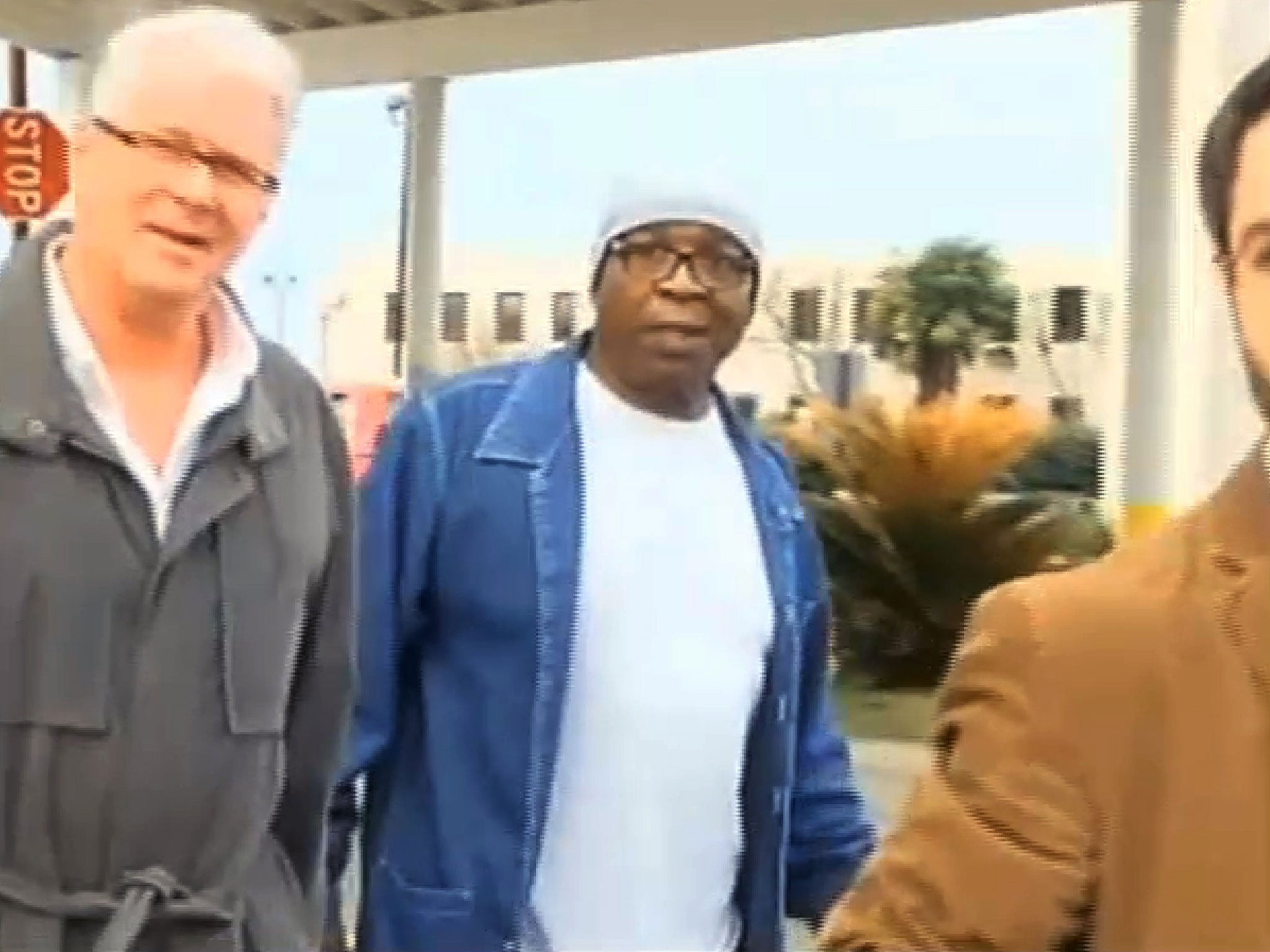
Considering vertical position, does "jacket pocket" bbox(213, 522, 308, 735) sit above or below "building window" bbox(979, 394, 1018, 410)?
below

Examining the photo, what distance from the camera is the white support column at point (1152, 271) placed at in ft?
4.80

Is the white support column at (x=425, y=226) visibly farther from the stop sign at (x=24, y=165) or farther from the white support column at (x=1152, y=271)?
the white support column at (x=1152, y=271)

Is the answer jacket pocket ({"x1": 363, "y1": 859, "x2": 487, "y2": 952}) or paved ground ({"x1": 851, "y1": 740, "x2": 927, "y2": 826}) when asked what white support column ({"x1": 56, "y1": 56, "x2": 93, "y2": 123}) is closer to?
jacket pocket ({"x1": 363, "y1": 859, "x2": 487, "y2": 952})

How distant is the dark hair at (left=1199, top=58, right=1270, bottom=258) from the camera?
0.63 m

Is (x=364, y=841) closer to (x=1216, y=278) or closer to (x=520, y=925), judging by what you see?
(x=520, y=925)

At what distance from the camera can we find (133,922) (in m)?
0.87

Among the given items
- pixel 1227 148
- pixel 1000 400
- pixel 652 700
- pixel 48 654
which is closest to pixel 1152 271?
pixel 1000 400

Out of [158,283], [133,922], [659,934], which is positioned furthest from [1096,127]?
[133,922]

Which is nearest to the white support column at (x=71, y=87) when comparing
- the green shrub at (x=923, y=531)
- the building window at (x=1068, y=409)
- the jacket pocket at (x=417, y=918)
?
the jacket pocket at (x=417, y=918)

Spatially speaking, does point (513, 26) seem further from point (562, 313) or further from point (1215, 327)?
point (1215, 327)

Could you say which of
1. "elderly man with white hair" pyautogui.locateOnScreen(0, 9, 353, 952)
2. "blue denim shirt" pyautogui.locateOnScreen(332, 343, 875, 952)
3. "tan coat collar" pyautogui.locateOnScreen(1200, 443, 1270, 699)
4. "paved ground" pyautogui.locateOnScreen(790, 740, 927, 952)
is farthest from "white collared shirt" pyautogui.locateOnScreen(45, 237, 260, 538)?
"paved ground" pyautogui.locateOnScreen(790, 740, 927, 952)

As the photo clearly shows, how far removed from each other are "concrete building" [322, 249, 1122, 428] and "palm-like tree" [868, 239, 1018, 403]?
14 mm

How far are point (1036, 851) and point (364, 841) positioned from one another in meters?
0.75

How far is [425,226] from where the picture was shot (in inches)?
70.6
